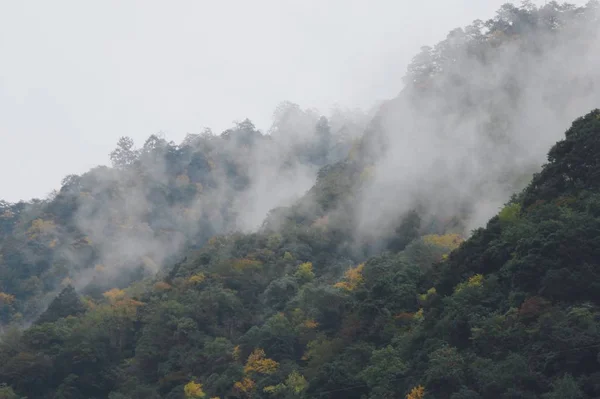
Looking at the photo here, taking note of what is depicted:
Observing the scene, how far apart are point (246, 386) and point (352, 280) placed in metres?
8.13

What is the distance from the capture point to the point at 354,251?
160 feet

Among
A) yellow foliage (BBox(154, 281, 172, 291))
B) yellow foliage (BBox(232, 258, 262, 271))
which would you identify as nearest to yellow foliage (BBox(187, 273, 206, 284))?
yellow foliage (BBox(154, 281, 172, 291))

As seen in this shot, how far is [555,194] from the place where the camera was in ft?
105

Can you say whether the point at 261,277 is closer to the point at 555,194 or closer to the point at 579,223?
the point at 555,194

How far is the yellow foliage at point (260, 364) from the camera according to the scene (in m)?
36.3

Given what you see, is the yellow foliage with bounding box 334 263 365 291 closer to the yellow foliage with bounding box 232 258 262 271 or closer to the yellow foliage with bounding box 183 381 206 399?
the yellow foliage with bounding box 232 258 262 271

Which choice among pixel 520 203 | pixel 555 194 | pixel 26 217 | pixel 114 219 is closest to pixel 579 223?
pixel 555 194

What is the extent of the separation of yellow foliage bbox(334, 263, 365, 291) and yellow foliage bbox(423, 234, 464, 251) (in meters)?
3.83

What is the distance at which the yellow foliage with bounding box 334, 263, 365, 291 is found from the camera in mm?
39131

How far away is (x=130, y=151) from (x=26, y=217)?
483 inches

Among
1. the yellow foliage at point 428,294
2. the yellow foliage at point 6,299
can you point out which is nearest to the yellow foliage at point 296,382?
the yellow foliage at point 428,294

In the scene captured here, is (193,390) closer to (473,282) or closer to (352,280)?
(352,280)

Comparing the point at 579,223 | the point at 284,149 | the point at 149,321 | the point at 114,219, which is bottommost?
the point at 579,223

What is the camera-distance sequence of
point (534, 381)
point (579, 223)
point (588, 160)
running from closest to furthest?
point (534, 381) < point (579, 223) < point (588, 160)
